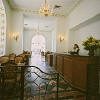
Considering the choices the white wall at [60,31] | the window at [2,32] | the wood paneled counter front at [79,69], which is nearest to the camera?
the wood paneled counter front at [79,69]

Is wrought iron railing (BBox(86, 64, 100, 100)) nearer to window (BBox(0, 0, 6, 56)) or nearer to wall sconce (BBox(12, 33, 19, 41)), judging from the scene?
window (BBox(0, 0, 6, 56))

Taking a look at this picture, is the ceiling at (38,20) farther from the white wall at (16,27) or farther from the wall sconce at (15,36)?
the wall sconce at (15,36)

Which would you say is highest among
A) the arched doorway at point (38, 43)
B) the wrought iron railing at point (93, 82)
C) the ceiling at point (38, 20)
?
Result: the ceiling at point (38, 20)

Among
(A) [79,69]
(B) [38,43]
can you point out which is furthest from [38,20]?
(A) [79,69]

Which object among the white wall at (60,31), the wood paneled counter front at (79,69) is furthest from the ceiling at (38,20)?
the wood paneled counter front at (79,69)

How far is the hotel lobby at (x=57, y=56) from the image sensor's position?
2.26 meters

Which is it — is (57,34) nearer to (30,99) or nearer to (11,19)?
(11,19)

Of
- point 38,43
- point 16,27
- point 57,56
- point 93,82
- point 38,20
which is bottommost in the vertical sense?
point 93,82

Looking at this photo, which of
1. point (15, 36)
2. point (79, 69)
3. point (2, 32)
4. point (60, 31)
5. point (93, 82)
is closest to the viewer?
point (93, 82)

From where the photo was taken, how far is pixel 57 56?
5.29m

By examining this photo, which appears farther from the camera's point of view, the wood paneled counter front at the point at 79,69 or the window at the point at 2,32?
the window at the point at 2,32

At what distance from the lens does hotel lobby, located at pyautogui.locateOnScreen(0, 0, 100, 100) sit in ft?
7.43

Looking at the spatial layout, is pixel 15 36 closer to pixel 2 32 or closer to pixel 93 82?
pixel 2 32

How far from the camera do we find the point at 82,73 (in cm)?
295
